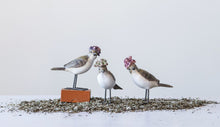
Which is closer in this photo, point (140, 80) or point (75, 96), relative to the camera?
point (140, 80)

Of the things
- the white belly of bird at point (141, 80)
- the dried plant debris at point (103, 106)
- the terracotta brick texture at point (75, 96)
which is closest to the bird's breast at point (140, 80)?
the white belly of bird at point (141, 80)

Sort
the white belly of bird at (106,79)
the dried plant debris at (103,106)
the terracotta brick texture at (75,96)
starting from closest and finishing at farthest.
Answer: the dried plant debris at (103,106) < the white belly of bird at (106,79) < the terracotta brick texture at (75,96)

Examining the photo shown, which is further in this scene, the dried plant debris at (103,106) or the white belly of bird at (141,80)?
the white belly of bird at (141,80)

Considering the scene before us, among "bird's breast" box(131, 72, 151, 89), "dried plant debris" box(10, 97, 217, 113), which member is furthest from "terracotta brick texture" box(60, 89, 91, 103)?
"bird's breast" box(131, 72, 151, 89)

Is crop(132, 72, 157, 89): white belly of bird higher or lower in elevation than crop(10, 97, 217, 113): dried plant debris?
higher

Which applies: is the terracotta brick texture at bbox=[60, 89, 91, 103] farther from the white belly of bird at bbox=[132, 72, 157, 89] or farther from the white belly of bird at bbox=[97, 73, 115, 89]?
the white belly of bird at bbox=[132, 72, 157, 89]

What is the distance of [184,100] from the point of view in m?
2.56

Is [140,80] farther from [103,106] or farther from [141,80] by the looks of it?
[103,106]

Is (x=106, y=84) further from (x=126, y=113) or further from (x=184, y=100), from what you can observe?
(x=184, y=100)

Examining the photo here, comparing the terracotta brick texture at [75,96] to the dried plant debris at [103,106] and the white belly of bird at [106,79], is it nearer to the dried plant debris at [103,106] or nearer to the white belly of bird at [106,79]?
the dried plant debris at [103,106]

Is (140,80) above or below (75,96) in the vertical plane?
above

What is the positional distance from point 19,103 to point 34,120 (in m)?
0.64

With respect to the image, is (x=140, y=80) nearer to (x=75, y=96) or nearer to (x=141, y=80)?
(x=141, y=80)

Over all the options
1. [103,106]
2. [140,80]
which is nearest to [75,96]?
[103,106]
